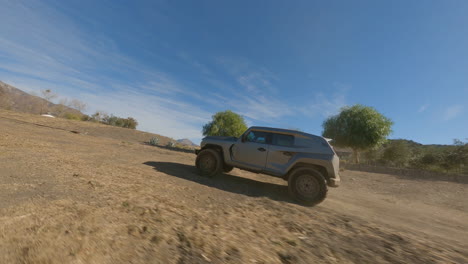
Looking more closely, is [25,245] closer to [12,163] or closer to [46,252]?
[46,252]

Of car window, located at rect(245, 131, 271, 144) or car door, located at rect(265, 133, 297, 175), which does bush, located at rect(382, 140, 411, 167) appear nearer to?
car door, located at rect(265, 133, 297, 175)

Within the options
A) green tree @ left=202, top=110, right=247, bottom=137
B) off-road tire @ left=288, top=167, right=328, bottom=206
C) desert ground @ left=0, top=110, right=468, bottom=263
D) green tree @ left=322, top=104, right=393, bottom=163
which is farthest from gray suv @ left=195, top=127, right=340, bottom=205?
green tree @ left=202, top=110, right=247, bottom=137

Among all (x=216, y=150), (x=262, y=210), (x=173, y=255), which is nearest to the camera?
(x=173, y=255)

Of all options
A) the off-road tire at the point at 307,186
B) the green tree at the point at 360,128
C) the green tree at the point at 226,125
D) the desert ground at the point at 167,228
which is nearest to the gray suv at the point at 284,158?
the off-road tire at the point at 307,186

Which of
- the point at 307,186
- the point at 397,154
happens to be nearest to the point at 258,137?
the point at 307,186

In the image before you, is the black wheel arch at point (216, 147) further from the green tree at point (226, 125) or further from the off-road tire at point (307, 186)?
the green tree at point (226, 125)

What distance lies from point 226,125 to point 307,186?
2227cm

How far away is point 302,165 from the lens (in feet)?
16.8

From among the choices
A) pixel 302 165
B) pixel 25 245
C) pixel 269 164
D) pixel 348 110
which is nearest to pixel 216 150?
pixel 269 164

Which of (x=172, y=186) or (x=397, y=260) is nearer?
(x=397, y=260)

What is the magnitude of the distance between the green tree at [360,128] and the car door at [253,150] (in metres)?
18.0

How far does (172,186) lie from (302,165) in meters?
3.44

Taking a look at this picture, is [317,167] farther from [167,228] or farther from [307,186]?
[167,228]

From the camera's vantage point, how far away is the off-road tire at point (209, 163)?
601 centimetres
